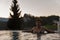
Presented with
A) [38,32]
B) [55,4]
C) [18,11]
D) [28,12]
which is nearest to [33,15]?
[28,12]

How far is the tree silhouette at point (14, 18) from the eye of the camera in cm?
1277

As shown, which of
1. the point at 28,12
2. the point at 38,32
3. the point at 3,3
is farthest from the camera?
the point at 28,12

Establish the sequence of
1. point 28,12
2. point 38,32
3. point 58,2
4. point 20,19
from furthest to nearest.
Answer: point 20,19 → point 28,12 → point 58,2 → point 38,32

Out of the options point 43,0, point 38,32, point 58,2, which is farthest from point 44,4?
point 38,32

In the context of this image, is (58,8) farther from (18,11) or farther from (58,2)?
(18,11)

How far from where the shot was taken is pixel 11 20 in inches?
510

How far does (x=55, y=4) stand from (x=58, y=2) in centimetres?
83

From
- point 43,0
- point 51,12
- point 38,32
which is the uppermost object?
point 43,0

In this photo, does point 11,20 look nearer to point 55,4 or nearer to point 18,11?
point 18,11

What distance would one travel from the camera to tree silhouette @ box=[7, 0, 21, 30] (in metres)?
12.8

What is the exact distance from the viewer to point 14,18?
13039mm

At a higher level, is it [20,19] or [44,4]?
[44,4]

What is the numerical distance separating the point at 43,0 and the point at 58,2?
1093 mm

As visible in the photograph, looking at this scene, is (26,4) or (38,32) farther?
(26,4)
